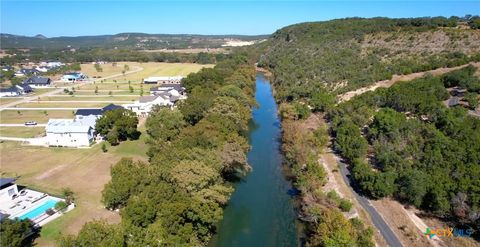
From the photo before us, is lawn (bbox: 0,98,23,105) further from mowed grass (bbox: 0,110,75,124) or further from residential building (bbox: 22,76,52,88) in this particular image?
residential building (bbox: 22,76,52,88)

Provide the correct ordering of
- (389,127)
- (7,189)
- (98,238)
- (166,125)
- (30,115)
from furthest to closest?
(30,115) → (166,125) → (389,127) → (7,189) → (98,238)

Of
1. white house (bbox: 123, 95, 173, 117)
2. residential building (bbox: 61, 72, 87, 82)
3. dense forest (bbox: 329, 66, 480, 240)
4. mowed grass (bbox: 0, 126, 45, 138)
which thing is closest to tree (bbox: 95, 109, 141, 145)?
mowed grass (bbox: 0, 126, 45, 138)

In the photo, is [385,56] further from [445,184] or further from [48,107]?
[48,107]

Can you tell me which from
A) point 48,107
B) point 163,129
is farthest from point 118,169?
point 48,107

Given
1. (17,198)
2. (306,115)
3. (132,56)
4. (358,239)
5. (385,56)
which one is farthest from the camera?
(132,56)

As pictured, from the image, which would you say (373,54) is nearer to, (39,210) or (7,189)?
(39,210)

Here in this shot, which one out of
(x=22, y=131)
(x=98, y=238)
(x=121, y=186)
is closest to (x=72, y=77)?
(x=22, y=131)

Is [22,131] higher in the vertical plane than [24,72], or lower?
lower
